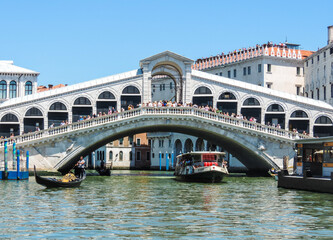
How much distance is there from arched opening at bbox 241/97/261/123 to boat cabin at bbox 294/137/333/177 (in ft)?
45.2

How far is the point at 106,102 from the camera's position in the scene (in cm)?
4662

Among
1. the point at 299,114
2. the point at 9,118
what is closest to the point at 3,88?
the point at 9,118

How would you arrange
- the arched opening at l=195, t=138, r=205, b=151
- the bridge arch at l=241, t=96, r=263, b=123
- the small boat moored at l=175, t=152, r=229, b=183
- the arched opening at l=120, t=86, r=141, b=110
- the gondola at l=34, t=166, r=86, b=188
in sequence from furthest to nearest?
the arched opening at l=195, t=138, r=205, b=151
the bridge arch at l=241, t=96, r=263, b=123
the arched opening at l=120, t=86, r=141, b=110
the small boat moored at l=175, t=152, r=229, b=183
the gondola at l=34, t=166, r=86, b=188

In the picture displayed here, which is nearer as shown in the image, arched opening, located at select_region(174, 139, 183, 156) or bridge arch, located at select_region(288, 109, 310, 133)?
bridge arch, located at select_region(288, 109, 310, 133)

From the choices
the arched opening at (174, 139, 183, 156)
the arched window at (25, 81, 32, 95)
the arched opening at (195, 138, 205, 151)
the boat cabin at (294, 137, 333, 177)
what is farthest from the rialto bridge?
the arched opening at (174, 139, 183, 156)

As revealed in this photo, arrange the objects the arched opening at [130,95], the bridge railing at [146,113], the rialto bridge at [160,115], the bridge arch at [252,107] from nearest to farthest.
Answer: the bridge railing at [146,113] → the rialto bridge at [160,115] → the arched opening at [130,95] → the bridge arch at [252,107]

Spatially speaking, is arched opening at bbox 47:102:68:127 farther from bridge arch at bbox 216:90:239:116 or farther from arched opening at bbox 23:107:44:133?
bridge arch at bbox 216:90:239:116

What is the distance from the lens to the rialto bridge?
140 ft

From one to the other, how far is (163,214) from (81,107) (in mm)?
27030

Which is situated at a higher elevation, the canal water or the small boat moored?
the small boat moored

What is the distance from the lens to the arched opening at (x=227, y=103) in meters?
47.8

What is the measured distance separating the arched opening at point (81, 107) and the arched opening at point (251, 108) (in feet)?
35.9

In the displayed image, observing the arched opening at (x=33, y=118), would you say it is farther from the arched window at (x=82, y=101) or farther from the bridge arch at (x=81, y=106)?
the arched window at (x=82, y=101)

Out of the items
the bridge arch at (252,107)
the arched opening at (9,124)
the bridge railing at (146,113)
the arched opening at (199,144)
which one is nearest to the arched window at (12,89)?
the arched opening at (9,124)
